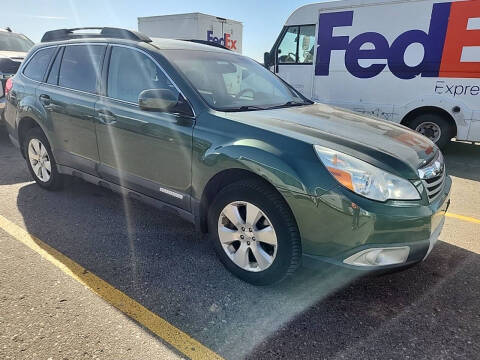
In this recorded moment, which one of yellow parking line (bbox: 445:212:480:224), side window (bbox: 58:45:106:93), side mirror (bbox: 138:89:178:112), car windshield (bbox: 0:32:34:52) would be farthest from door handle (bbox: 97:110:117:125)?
car windshield (bbox: 0:32:34:52)

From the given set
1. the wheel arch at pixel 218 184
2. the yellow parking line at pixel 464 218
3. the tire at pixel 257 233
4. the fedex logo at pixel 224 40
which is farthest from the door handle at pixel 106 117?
the fedex logo at pixel 224 40

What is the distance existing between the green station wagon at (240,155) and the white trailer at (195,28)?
10.3m

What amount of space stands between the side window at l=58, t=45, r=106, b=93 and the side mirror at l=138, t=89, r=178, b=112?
3.35ft

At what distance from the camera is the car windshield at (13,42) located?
8544 mm

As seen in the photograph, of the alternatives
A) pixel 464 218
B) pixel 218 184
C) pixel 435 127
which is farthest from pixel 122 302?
pixel 435 127

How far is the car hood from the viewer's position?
225 cm

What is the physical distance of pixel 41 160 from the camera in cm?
434

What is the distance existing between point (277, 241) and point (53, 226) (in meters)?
2.36

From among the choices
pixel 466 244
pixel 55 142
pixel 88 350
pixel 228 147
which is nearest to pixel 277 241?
pixel 228 147

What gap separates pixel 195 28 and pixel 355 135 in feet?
40.6

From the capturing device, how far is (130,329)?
7.18 ft

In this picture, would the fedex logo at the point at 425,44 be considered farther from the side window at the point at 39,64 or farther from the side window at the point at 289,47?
the side window at the point at 39,64

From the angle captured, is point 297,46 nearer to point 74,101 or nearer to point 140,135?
point 74,101

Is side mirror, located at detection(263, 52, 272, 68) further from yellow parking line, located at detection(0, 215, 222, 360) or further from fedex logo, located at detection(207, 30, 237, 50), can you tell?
yellow parking line, located at detection(0, 215, 222, 360)
